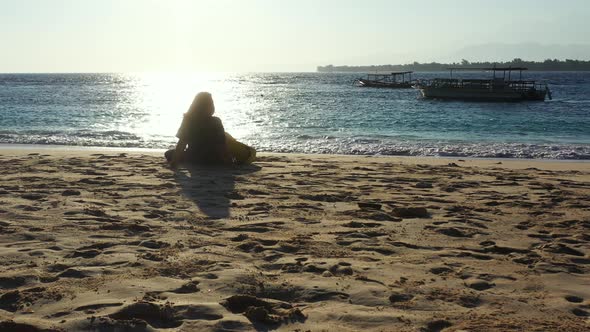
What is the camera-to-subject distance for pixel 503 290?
3697 millimetres

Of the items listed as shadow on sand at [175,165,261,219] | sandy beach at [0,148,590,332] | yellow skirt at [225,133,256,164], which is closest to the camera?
sandy beach at [0,148,590,332]

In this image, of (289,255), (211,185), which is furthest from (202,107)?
(289,255)

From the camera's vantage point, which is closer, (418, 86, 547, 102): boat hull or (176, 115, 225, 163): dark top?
(176, 115, 225, 163): dark top

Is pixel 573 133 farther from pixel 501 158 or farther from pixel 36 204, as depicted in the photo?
pixel 36 204

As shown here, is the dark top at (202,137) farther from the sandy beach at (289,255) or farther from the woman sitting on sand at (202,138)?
the sandy beach at (289,255)

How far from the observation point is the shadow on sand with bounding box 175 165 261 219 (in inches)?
240

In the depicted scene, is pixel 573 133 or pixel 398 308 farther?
pixel 573 133

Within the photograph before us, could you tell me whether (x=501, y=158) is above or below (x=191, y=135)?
below

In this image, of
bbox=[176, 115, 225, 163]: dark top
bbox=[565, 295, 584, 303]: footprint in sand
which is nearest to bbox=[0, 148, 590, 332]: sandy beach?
bbox=[565, 295, 584, 303]: footprint in sand

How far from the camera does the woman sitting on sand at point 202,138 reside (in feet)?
28.9

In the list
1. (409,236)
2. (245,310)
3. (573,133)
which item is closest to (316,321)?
(245,310)

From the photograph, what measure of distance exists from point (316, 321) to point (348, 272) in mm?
853

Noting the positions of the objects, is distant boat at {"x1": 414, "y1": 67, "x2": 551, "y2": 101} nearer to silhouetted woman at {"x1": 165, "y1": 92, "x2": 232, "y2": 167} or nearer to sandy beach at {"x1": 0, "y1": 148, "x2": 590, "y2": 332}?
silhouetted woman at {"x1": 165, "y1": 92, "x2": 232, "y2": 167}

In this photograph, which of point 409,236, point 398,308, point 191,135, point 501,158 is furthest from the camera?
point 501,158
